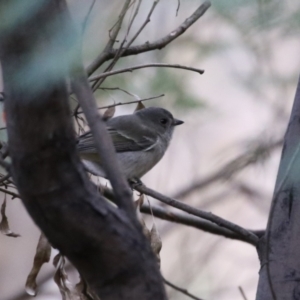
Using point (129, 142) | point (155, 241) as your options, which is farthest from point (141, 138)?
point (155, 241)

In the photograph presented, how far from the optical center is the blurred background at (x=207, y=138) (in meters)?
4.79

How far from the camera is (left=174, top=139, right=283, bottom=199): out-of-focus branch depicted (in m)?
3.52

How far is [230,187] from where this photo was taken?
19.9ft

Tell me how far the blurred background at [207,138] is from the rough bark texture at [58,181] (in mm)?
2505

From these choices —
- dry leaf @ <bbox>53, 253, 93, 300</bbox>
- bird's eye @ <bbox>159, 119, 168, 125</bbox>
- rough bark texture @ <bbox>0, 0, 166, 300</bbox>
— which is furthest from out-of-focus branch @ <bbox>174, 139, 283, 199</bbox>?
rough bark texture @ <bbox>0, 0, 166, 300</bbox>

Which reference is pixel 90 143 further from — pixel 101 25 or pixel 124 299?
pixel 124 299

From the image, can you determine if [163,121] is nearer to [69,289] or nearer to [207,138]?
[207,138]

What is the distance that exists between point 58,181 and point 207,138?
5.69 m

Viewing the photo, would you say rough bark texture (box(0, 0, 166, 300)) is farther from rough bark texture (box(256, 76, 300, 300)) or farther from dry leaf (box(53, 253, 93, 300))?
dry leaf (box(53, 253, 93, 300))

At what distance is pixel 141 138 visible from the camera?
4.60 metres

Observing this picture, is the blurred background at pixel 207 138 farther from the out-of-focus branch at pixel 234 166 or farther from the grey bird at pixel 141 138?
the grey bird at pixel 141 138

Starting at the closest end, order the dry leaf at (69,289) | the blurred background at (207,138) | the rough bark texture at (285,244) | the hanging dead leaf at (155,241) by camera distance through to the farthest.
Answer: the rough bark texture at (285,244) → the dry leaf at (69,289) → the hanging dead leaf at (155,241) → the blurred background at (207,138)

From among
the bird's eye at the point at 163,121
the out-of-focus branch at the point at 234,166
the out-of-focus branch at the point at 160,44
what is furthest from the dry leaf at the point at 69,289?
the bird's eye at the point at 163,121

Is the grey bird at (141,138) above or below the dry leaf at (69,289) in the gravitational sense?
below
